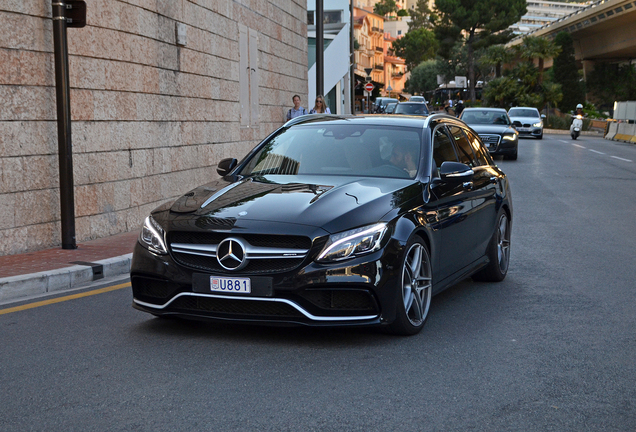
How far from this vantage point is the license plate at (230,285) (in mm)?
5027

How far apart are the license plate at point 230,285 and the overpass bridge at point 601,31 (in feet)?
174

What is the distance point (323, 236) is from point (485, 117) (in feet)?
73.5

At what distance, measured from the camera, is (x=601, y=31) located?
6631cm

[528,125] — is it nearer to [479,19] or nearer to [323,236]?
A: [323,236]

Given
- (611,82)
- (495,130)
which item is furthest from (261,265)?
(611,82)

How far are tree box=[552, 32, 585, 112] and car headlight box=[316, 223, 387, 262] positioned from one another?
66.5 meters

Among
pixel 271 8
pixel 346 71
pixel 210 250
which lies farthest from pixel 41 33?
pixel 346 71

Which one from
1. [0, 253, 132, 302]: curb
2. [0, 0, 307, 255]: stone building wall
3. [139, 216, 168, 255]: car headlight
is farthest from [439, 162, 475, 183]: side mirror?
[0, 0, 307, 255]: stone building wall

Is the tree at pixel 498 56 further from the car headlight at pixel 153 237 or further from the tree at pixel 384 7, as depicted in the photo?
the tree at pixel 384 7

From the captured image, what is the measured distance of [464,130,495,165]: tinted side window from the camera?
764 cm

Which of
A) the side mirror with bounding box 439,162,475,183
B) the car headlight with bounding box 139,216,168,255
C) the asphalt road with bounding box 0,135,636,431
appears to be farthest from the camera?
the side mirror with bounding box 439,162,475,183

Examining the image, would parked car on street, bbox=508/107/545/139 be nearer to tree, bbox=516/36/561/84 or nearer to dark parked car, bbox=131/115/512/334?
tree, bbox=516/36/561/84

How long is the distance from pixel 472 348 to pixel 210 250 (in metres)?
1.75

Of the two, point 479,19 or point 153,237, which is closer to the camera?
point 153,237
